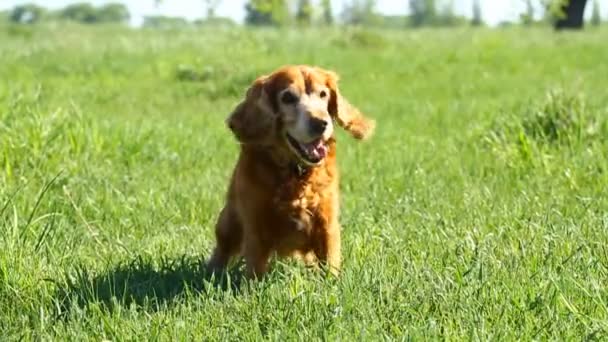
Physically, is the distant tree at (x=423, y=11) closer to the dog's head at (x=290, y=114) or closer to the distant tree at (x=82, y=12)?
the distant tree at (x=82, y=12)

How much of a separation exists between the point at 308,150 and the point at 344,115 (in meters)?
0.45

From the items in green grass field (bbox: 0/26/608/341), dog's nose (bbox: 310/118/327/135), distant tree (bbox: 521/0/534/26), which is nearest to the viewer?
green grass field (bbox: 0/26/608/341)

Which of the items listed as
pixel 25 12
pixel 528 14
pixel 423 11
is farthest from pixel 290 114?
pixel 423 11

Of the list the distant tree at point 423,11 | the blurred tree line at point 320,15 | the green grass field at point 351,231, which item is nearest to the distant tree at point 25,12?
the blurred tree line at point 320,15

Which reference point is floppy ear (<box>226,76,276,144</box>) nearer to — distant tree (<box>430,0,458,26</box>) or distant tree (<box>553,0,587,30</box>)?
distant tree (<box>553,0,587,30</box>)

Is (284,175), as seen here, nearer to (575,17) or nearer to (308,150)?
(308,150)

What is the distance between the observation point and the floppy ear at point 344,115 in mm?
3711

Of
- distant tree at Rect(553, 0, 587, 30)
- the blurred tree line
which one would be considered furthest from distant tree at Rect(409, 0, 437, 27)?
distant tree at Rect(553, 0, 587, 30)

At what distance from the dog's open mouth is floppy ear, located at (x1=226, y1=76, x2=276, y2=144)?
94 mm

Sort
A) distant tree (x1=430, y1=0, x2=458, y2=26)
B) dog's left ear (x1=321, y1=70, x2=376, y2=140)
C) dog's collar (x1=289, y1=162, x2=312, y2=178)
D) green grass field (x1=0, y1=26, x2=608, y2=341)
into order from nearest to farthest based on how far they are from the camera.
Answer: green grass field (x1=0, y1=26, x2=608, y2=341)
dog's collar (x1=289, y1=162, x2=312, y2=178)
dog's left ear (x1=321, y1=70, x2=376, y2=140)
distant tree (x1=430, y1=0, x2=458, y2=26)

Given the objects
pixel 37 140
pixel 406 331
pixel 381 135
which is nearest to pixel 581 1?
pixel 381 135

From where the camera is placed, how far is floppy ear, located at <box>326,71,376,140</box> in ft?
12.2

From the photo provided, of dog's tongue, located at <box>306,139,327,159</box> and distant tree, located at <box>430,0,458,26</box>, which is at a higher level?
dog's tongue, located at <box>306,139,327,159</box>

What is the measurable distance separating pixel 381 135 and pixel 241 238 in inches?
172
